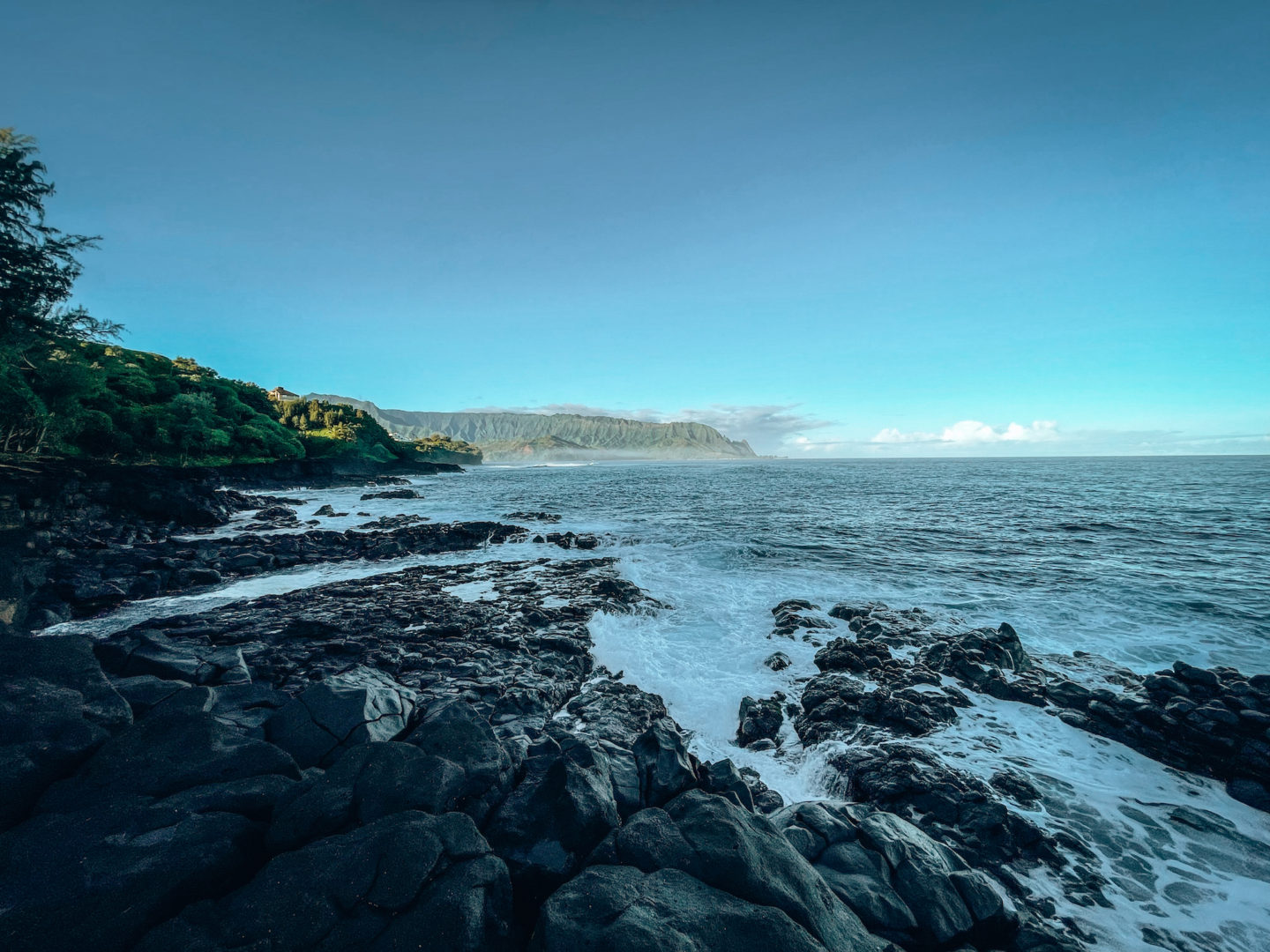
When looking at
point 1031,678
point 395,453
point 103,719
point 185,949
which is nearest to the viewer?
point 185,949

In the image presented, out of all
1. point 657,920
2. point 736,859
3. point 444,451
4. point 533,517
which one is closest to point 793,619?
point 736,859

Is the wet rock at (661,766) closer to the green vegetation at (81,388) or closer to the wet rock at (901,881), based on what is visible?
the wet rock at (901,881)

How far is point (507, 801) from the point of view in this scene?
19.1 feet

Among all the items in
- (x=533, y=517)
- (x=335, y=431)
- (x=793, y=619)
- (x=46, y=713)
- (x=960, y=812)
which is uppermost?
(x=335, y=431)

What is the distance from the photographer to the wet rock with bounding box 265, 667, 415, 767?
21.9 ft

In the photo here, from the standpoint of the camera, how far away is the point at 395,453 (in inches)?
4173

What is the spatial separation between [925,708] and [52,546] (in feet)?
103

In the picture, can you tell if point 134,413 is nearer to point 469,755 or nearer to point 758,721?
point 469,755

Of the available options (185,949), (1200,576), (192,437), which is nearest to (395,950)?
(185,949)

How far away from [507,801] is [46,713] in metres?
6.28

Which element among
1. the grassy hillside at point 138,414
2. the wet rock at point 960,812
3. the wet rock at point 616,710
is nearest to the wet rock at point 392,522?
the grassy hillside at point 138,414

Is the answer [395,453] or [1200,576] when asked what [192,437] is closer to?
[395,453]

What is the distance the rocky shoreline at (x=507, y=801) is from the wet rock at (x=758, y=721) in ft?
0.24

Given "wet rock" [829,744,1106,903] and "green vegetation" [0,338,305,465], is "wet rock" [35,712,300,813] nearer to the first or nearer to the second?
"wet rock" [829,744,1106,903]
